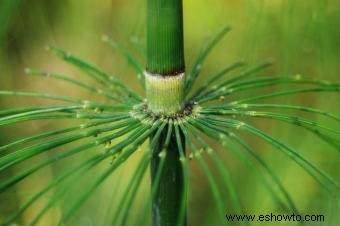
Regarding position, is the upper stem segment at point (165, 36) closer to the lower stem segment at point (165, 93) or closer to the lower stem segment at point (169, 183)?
the lower stem segment at point (165, 93)

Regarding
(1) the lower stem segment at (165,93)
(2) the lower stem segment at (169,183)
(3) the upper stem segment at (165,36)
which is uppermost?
(3) the upper stem segment at (165,36)

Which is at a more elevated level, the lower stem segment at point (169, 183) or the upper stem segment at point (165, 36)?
the upper stem segment at point (165, 36)

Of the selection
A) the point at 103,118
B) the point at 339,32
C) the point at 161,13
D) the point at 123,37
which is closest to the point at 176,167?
the point at 103,118

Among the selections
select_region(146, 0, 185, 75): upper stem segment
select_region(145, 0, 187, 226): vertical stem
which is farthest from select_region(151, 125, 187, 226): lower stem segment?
select_region(146, 0, 185, 75): upper stem segment

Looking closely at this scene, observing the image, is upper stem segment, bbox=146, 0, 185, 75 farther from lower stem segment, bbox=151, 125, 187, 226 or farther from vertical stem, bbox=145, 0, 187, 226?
lower stem segment, bbox=151, 125, 187, 226

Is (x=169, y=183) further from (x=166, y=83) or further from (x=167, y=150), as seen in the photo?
(x=166, y=83)

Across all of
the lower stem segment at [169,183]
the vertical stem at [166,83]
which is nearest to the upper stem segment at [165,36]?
the vertical stem at [166,83]

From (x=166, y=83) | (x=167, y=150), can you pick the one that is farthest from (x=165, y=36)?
(x=167, y=150)

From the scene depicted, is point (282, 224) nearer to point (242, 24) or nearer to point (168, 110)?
point (242, 24)
